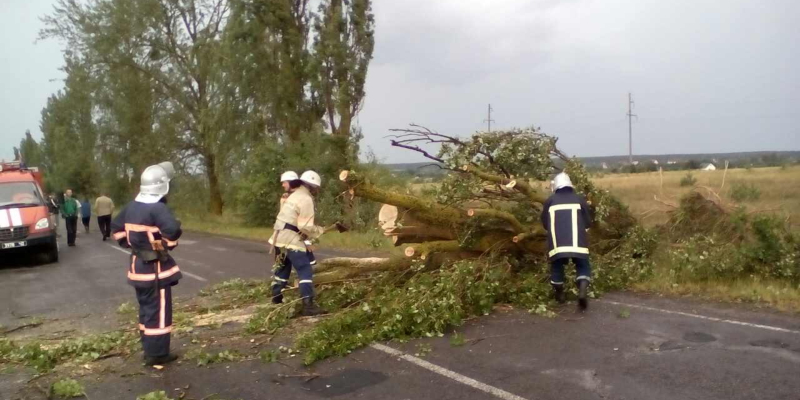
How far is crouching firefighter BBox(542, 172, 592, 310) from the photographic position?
7.85 meters

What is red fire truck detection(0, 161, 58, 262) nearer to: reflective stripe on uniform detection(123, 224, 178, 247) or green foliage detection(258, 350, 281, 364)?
reflective stripe on uniform detection(123, 224, 178, 247)

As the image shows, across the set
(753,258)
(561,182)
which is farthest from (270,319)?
(753,258)

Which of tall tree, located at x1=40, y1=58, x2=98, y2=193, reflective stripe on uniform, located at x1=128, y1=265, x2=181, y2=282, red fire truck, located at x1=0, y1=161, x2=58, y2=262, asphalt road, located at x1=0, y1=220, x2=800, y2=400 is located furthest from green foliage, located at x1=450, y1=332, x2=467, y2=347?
tall tree, located at x1=40, y1=58, x2=98, y2=193

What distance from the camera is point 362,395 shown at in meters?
5.38

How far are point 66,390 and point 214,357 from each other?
51.3 inches

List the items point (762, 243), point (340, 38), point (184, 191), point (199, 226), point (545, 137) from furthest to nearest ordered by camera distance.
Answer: point (184, 191), point (199, 226), point (340, 38), point (545, 137), point (762, 243)

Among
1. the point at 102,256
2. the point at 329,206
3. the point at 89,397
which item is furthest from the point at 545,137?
the point at 102,256

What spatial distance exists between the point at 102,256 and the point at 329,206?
19.3ft

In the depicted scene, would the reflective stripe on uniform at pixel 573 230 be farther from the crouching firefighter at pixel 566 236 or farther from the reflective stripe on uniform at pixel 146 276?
the reflective stripe on uniform at pixel 146 276

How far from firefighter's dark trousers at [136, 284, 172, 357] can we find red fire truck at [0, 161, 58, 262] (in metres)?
10.7

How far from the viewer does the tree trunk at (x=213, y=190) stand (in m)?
31.3

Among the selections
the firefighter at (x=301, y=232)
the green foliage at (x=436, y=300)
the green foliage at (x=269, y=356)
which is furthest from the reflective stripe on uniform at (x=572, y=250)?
the green foliage at (x=269, y=356)

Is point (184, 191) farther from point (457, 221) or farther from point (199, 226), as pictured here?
point (457, 221)

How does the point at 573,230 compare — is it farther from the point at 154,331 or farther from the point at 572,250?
the point at 154,331
